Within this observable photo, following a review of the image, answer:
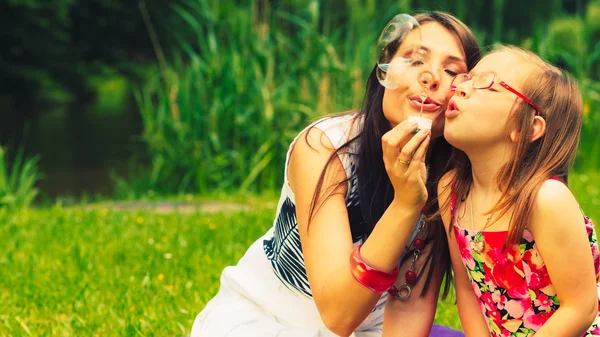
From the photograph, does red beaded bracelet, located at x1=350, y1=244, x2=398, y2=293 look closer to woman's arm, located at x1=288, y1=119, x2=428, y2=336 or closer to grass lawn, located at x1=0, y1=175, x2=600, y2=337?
woman's arm, located at x1=288, y1=119, x2=428, y2=336

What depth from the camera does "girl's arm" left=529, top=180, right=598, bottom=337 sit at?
1.94 metres

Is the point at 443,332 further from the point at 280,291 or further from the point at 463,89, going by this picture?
the point at 463,89

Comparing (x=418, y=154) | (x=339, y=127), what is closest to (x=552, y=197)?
(x=418, y=154)

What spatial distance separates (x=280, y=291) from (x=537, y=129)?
0.91 metres

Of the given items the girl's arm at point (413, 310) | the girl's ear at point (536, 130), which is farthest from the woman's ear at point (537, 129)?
the girl's arm at point (413, 310)

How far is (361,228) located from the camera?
2.28 metres

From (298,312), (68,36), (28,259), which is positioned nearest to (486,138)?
(298,312)

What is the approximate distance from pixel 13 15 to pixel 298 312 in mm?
24354

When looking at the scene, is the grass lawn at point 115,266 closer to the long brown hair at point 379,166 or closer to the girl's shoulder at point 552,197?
the long brown hair at point 379,166

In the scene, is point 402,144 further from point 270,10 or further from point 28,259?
point 270,10

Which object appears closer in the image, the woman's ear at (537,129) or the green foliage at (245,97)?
the woman's ear at (537,129)

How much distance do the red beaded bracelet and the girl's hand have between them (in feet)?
0.64

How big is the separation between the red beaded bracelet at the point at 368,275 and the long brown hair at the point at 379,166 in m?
0.22

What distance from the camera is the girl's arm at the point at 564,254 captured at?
1.94 metres
